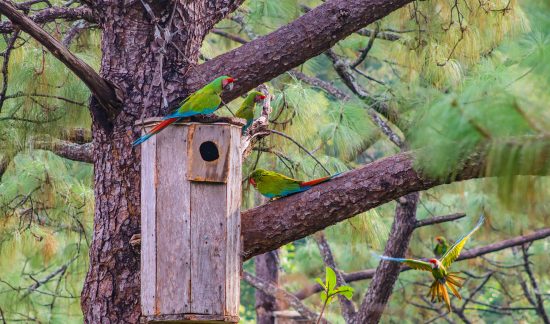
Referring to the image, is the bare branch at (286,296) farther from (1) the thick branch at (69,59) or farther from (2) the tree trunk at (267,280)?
(1) the thick branch at (69,59)

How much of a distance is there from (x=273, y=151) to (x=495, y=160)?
9.81ft

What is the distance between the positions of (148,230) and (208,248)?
23 centimetres

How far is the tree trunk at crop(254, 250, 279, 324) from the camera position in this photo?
7605 millimetres

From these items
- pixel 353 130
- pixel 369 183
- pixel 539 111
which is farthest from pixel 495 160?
pixel 353 130

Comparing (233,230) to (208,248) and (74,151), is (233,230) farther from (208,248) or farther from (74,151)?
(74,151)

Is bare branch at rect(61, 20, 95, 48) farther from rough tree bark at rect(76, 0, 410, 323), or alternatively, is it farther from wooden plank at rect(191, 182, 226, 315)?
wooden plank at rect(191, 182, 226, 315)

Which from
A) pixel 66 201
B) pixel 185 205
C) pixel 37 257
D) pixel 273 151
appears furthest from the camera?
pixel 37 257

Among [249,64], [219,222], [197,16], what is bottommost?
[219,222]

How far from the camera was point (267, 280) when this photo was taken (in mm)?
7703

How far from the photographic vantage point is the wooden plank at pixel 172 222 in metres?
3.02

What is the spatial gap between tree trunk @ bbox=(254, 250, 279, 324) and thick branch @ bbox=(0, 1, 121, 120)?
4413mm

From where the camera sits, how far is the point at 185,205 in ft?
10.0

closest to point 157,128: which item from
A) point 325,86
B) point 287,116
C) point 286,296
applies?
point 287,116

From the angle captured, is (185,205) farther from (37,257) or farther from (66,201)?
(37,257)
